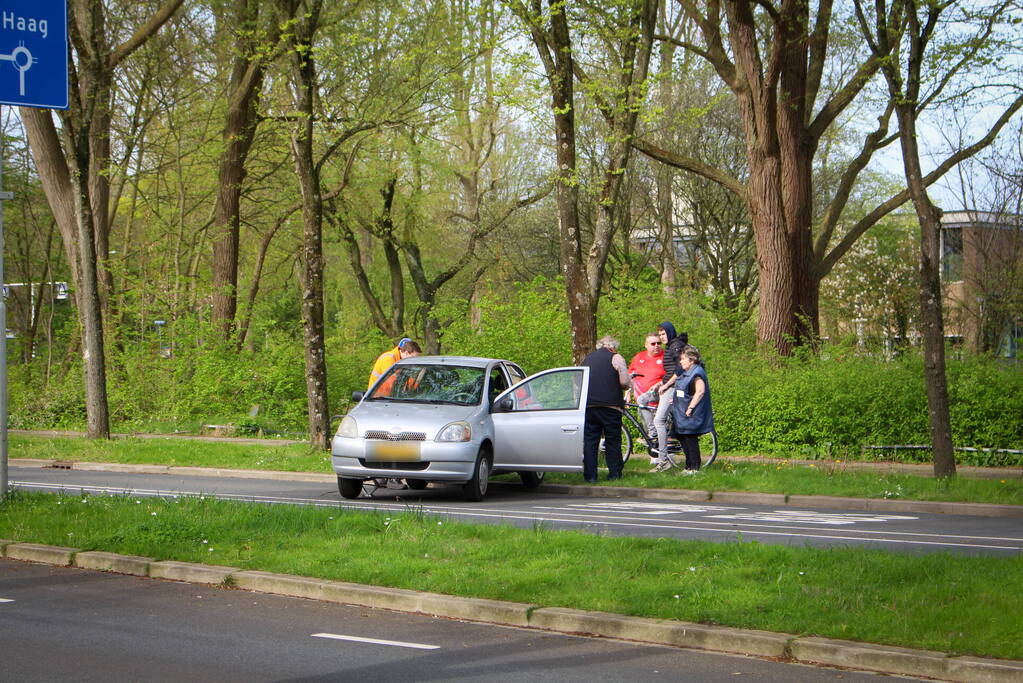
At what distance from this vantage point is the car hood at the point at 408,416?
13580 millimetres

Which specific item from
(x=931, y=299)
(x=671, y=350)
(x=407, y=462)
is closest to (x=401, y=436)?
(x=407, y=462)

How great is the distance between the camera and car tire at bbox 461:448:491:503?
1398 centimetres

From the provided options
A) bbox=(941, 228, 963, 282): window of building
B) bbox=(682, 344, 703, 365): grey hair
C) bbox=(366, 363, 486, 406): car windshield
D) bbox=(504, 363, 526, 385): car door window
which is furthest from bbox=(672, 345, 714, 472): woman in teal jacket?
bbox=(941, 228, 963, 282): window of building

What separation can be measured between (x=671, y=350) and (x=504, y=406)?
3.17m

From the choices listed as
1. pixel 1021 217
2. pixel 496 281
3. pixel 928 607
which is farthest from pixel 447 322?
pixel 928 607

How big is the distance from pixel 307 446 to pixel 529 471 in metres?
5.98

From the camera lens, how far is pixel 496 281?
141ft

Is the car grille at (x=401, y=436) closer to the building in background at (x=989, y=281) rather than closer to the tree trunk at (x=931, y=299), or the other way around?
the tree trunk at (x=931, y=299)

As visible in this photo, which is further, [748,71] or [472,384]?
[748,71]

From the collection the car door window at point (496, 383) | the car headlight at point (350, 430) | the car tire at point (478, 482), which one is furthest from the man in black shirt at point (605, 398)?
the car headlight at point (350, 430)

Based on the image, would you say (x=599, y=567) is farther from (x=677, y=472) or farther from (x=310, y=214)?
(x=310, y=214)

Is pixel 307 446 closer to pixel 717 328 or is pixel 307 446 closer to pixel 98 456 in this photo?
pixel 98 456

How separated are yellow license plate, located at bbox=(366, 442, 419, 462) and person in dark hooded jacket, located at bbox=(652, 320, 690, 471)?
450 cm

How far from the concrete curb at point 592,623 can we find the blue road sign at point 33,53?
497cm
